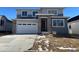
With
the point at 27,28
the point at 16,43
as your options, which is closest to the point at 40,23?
the point at 27,28

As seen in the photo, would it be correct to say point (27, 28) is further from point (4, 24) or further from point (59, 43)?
point (59, 43)

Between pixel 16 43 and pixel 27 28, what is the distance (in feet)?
6.23

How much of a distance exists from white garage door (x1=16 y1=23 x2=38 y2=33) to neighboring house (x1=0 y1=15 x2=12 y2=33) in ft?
4.39

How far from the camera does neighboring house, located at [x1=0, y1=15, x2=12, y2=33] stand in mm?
9453

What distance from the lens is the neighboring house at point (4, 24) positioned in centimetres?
945

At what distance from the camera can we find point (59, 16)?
1154cm

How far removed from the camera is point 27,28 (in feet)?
36.2

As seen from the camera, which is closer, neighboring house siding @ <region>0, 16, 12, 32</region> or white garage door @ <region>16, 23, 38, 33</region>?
neighboring house siding @ <region>0, 16, 12, 32</region>

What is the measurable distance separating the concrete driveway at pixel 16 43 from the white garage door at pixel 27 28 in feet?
2.36

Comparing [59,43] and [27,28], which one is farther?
[27,28]

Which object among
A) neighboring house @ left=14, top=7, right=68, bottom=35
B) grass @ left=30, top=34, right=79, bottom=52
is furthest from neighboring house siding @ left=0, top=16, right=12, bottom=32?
grass @ left=30, top=34, right=79, bottom=52

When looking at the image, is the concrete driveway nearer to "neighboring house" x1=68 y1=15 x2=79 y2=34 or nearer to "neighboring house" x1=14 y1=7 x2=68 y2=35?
"neighboring house" x1=14 y1=7 x2=68 y2=35
